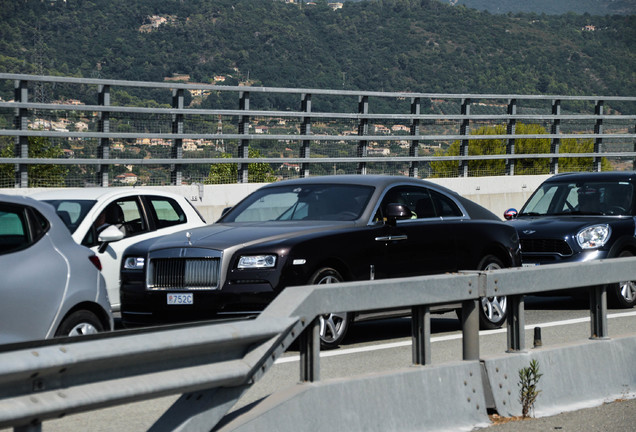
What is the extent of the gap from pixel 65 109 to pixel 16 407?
13985mm

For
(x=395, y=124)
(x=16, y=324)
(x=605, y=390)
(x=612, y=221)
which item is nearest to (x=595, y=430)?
(x=605, y=390)

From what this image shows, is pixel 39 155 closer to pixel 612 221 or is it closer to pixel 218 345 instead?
pixel 612 221

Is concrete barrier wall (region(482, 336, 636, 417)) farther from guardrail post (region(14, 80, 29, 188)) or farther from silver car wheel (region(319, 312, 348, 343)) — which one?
guardrail post (region(14, 80, 29, 188))

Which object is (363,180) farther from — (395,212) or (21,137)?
(21,137)

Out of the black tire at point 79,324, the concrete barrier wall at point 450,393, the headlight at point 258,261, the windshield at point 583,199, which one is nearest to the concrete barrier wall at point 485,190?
the windshield at point 583,199

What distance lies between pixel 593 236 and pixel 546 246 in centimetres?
59

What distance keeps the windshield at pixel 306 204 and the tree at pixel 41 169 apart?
5641 mm

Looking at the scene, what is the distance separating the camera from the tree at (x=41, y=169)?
664 inches

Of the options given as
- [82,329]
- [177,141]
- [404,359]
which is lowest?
[82,329]

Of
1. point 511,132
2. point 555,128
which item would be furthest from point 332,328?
point 555,128

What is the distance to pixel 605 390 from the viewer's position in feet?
26.8

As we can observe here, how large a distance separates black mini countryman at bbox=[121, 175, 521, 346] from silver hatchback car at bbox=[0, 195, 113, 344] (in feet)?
5.02

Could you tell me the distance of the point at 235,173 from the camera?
1994 centimetres

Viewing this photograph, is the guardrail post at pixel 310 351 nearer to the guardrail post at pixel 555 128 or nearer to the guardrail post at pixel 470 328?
the guardrail post at pixel 470 328
